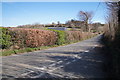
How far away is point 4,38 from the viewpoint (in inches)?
447

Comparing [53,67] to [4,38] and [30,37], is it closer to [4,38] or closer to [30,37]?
[4,38]

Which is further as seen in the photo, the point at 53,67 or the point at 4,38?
the point at 4,38

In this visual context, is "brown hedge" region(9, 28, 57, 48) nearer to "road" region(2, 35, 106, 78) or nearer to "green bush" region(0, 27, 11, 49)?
"green bush" region(0, 27, 11, 49)

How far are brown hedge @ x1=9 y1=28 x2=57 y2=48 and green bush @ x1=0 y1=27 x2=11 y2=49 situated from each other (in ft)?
1.68

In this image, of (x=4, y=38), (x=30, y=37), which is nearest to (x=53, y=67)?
(x=4, y=38)

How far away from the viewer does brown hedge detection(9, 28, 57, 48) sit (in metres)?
12.6

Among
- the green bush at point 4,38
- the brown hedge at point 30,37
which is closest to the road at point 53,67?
the green bush at point 4,38

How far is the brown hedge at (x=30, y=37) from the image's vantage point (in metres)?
12.6

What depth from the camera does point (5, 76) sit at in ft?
17.2

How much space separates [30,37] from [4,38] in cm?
322

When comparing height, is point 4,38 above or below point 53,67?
above

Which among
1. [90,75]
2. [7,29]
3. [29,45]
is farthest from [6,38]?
[90,75]

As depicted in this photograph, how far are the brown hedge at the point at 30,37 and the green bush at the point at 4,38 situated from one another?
513 mm

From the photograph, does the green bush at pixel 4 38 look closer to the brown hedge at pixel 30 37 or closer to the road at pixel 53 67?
the brown hedge at pixel 30 37
